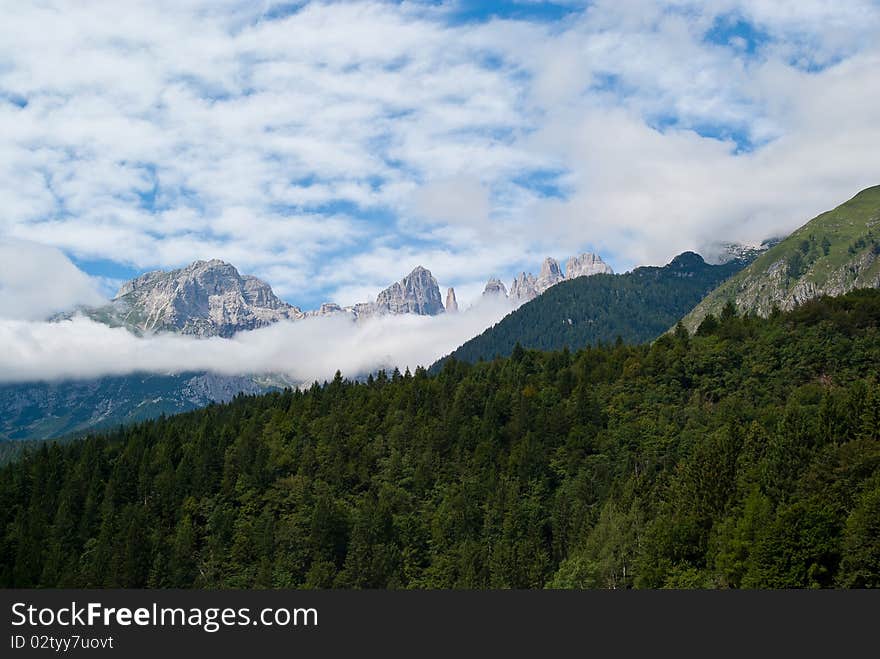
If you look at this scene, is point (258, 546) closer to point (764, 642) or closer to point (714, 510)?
point (714, 510)

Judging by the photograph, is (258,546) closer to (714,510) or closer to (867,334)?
(714,510)

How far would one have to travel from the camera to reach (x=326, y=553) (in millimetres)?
162625

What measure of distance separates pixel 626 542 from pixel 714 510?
1701cm

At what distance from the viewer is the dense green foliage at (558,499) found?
10681cm

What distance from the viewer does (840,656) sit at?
5391cm

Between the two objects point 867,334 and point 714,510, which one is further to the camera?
point 867,334

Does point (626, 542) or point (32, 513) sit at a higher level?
point (32, 513)

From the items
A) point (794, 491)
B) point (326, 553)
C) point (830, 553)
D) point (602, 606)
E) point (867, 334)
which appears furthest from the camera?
point (867, 334)

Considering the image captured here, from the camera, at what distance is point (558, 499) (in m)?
163

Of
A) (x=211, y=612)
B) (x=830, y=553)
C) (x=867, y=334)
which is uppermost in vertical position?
(x=867, y=334)

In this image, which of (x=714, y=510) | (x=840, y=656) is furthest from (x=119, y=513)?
(x=840, y=656)

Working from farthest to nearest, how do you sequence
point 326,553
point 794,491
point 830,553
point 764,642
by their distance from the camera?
point 326,553 < point 794,491 < point 830,553 < point 764,642

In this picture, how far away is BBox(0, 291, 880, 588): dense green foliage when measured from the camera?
10681 centimetres

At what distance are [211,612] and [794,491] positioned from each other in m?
78.6
